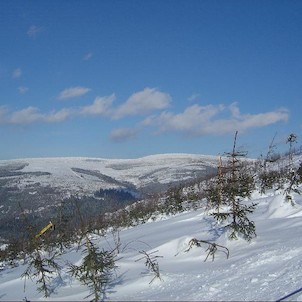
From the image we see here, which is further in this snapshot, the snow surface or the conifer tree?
the conifer tree

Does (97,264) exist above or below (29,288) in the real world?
above

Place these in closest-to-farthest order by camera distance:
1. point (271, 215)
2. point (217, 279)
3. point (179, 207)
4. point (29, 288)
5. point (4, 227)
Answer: point (217, 279) < point (29, 288) < point (271, 215) < point (179, 207) < point (4, 227)

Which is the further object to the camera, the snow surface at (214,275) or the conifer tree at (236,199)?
the conifer tree at (236,199)

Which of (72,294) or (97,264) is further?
(72,294)

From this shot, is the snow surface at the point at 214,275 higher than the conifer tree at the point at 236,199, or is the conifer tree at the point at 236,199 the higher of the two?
the conifer tree at the point at 236,199

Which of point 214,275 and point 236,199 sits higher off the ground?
point 236,199

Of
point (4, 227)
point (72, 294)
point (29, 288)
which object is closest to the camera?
point (72, 294)

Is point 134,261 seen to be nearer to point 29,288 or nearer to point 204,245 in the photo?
point 204,245

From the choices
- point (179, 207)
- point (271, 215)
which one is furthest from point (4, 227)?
point (271, 215)

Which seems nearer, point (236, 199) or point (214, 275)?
point (214, 275)

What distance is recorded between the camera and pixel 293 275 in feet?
27.5

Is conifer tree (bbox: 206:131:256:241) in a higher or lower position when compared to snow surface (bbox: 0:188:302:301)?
higher

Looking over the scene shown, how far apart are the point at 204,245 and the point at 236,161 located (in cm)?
286

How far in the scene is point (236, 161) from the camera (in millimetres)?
12883
